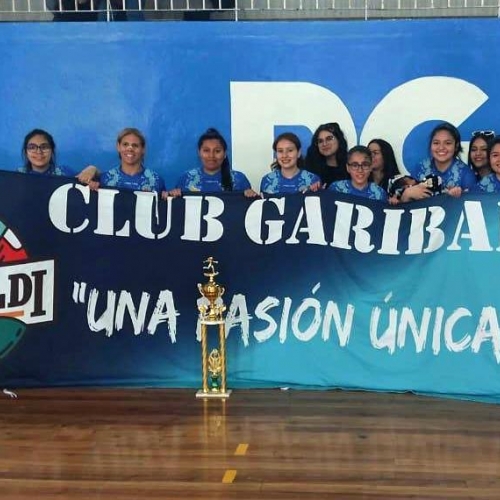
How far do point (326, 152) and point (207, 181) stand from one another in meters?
1.04

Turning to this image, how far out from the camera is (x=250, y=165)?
28.2ft

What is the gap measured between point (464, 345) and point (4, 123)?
14.9ft

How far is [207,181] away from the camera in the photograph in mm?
8078

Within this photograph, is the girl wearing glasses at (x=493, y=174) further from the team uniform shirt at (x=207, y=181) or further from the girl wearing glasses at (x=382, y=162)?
the team uniform shirt at (x=207, y=181)

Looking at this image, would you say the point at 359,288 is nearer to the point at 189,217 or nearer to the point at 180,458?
the point at 189,217

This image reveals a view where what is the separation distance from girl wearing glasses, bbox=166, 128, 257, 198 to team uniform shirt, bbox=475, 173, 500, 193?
1867 millimetres

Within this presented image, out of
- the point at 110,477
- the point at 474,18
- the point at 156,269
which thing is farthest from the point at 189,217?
the point at 474,18

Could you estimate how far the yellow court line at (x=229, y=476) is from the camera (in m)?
5.38

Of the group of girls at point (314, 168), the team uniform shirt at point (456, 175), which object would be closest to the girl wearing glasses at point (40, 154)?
the group of girls at point (314, 168)

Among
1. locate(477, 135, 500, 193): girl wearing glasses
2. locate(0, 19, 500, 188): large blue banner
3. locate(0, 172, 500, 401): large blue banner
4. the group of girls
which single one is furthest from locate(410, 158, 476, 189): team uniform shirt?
locate(0, 172, 500, 401): large blue banner

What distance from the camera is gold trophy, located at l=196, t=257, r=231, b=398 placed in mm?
7203

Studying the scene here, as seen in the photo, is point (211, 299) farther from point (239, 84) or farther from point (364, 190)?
point (239, 84)

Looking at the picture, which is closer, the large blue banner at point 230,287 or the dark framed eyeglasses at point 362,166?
the large blue banner at point 230,287

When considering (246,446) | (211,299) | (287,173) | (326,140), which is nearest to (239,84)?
(326,140)
